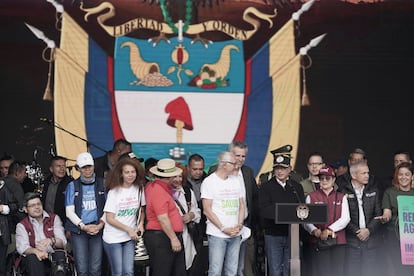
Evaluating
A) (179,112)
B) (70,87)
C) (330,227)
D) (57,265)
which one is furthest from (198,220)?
(70,87)

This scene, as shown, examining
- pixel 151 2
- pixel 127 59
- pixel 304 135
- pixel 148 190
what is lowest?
pixel 148 190

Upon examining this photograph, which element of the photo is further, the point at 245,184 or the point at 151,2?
the point at 151,2

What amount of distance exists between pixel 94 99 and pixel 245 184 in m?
2.47

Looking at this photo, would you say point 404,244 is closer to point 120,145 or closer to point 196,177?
point 196,177

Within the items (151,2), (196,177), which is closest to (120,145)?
(196,177)

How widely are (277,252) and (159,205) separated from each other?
1.27 m

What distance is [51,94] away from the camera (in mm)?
9297

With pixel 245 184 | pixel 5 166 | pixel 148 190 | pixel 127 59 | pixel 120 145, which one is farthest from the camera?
pixel 127 59

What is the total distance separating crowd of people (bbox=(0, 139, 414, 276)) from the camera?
711 cm

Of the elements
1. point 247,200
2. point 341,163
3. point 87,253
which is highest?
point 341,163

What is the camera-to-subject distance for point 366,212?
7648 mm

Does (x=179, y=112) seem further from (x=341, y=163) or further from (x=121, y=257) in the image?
(x=121, y=257)

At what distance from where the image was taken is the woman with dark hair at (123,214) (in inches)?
279

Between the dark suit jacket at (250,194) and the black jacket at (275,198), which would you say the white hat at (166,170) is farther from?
the black jacket at (275,198)
